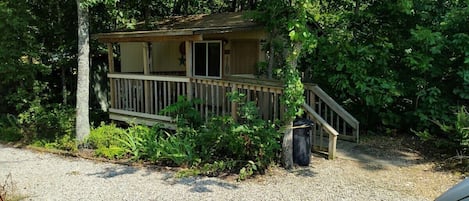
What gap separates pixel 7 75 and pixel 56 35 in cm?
159

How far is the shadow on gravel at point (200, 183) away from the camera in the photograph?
574 centimetres

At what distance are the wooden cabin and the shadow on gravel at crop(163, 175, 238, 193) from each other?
1.72 m

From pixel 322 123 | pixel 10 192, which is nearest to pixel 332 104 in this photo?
pixel 322 123

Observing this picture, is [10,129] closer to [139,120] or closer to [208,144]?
[139,120]

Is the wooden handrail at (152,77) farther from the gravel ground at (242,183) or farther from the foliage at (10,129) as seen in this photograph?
the foliage at (10,129)

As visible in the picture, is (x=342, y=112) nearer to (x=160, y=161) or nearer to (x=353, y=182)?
(x=353, y=182)

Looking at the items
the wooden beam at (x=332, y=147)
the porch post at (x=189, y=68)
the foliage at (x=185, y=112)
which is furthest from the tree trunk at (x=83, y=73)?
the wooden beam at (x=332, y=147)

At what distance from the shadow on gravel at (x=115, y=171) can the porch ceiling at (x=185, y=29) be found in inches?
110

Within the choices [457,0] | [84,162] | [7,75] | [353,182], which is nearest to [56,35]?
[7,75]

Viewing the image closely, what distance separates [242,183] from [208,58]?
497cm

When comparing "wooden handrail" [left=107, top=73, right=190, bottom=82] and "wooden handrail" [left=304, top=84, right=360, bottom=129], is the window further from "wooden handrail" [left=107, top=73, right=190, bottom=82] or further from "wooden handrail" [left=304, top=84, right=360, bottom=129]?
"wooden handrail" [left=304, top=84, right=360, bottom=129]

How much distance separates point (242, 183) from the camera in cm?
600

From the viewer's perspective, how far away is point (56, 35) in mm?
10906

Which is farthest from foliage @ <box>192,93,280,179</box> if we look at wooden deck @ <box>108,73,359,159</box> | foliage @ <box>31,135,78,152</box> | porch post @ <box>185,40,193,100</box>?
foliage @ <box>31,135,78,152</box>
